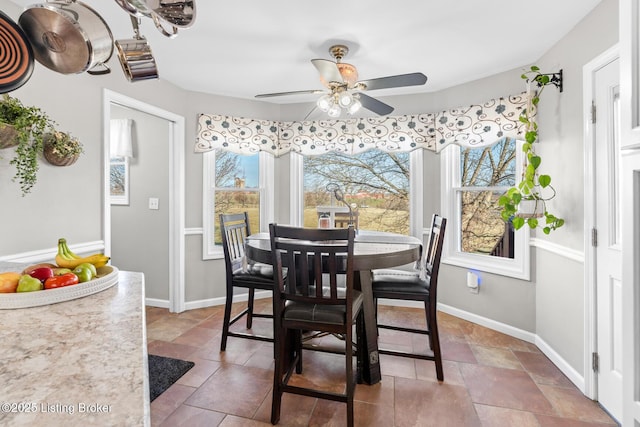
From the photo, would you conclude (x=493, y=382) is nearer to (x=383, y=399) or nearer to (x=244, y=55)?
(x=383, y=399)

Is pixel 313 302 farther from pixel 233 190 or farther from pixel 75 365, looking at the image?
pixel 233 190

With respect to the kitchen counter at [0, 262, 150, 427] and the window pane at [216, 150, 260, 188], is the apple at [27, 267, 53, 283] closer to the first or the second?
the kitchen counter at [0, 262, 150, 427]

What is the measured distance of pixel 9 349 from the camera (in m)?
0.76

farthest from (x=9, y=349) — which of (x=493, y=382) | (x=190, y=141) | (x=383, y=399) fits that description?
(x=190, y=141)

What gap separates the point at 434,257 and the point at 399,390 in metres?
0.88

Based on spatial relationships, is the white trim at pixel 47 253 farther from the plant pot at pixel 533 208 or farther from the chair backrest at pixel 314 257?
the plant pot at pixel 533 208

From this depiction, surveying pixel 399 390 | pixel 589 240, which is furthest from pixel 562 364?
pixel 399 390

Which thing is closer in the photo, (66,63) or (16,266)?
(66,63)

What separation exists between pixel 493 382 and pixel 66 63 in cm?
282

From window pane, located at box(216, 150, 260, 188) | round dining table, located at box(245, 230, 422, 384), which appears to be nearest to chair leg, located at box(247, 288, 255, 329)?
round dining table, located at box(245, 230, 422, 384)

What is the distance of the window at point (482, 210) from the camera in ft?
10.0

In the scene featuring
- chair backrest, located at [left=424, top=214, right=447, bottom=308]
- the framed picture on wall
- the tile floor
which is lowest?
the tile floor

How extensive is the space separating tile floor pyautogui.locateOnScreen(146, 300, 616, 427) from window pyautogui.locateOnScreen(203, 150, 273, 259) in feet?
4.05

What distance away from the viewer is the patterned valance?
10.4ft
